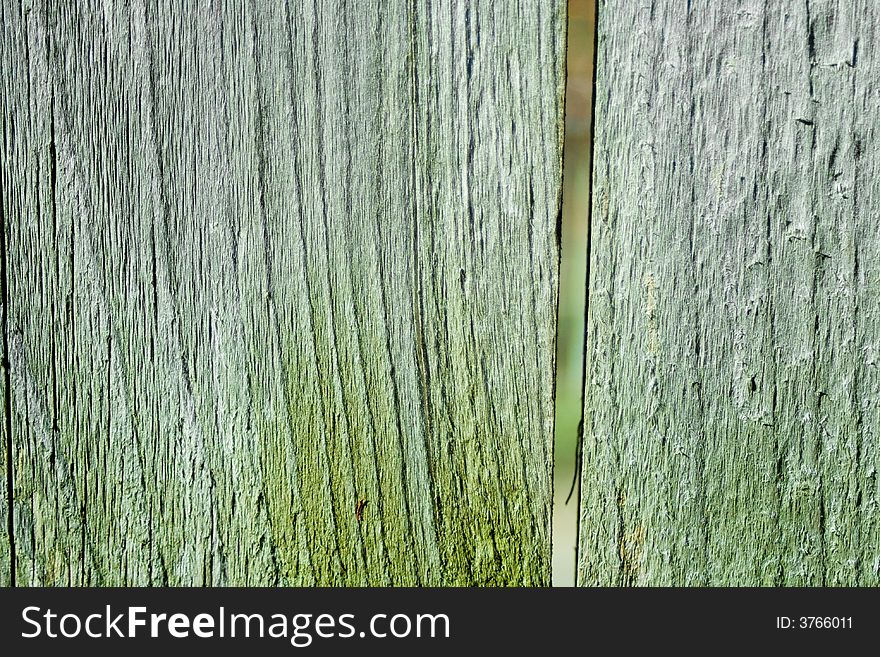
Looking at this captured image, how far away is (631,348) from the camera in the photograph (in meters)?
1.28

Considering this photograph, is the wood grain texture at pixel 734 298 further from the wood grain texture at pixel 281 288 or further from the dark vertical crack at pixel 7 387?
the dark vertical crack at pixel 7 387

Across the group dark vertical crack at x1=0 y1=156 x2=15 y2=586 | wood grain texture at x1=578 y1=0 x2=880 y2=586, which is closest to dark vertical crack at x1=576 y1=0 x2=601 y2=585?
wood grain texture at x1=578 y1=0 x2=880 y2=586

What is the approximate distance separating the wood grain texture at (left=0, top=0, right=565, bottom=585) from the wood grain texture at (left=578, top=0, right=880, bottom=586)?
101 mm

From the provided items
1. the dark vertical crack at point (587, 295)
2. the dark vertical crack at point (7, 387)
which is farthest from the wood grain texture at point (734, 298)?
the dark vertical crack at point (7, 387)

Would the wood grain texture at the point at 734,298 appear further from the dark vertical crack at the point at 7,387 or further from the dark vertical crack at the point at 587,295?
the dark vertical crack at the point at 7,387

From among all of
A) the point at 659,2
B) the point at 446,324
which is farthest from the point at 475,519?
the point at 659,2

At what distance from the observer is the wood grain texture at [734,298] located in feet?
3.98

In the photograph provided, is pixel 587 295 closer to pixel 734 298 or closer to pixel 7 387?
pixel 734 298

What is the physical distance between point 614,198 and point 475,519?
545 mm

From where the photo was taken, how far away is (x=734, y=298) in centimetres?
126

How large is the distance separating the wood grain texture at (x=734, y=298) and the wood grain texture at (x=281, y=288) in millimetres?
101

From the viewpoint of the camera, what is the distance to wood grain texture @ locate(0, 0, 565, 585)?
124 centimetres

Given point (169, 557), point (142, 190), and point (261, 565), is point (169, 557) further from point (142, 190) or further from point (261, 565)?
point (142, 190)

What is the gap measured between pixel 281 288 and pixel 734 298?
2.26 ft
